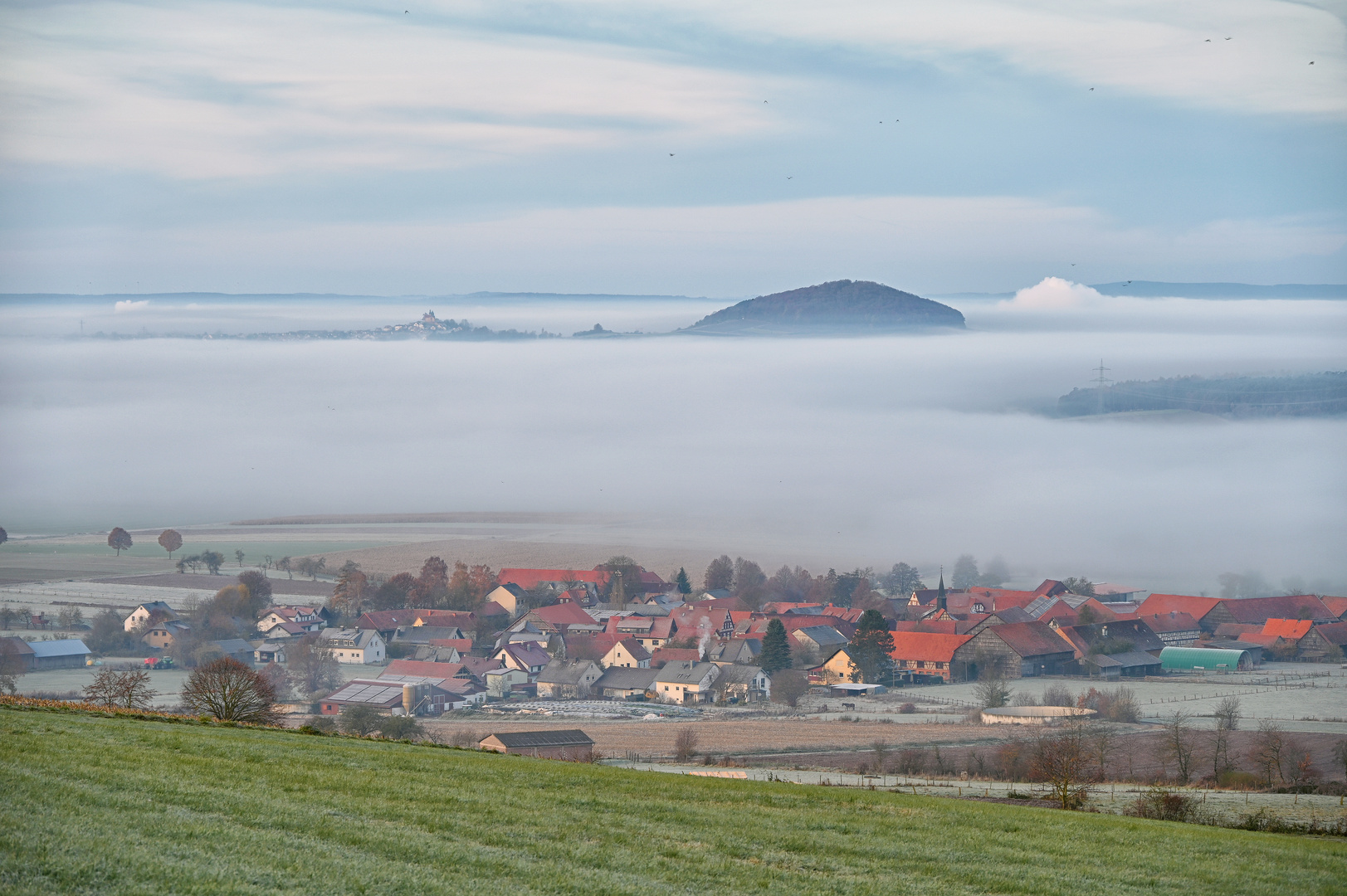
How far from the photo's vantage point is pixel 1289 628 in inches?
3263

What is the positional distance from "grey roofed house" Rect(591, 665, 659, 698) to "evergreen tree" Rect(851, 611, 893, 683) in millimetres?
8177

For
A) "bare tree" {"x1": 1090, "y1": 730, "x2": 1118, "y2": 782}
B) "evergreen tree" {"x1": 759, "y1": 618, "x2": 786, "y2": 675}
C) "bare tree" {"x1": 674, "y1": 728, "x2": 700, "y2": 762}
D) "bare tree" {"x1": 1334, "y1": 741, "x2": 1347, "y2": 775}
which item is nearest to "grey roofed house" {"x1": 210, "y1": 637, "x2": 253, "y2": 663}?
"evergreen tree" {"x1": 759, "y1": 618, "x2": 786, "y2": 675}

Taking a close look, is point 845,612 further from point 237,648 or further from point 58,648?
point 58,648

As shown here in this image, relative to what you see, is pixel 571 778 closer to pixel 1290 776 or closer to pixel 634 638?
pixel 1290 776

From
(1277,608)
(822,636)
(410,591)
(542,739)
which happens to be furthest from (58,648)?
(1277,608)

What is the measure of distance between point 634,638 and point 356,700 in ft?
76.3

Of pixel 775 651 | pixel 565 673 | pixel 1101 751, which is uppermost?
pixel 1101 751

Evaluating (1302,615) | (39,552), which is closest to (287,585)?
(39,552)

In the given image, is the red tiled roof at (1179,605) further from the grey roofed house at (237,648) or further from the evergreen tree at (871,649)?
the grey roofed house at (237,648)

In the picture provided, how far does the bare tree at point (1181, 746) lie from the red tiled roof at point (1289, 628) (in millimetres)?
31859

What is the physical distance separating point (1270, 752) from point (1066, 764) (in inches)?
A: 787

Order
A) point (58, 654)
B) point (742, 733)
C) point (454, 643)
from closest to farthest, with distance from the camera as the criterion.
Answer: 1. point (742, 733)
2. point (58, 654)
3. point (454, 643)

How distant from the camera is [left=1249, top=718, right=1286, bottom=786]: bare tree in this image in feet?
130

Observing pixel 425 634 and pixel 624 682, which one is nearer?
pixel 624 682
